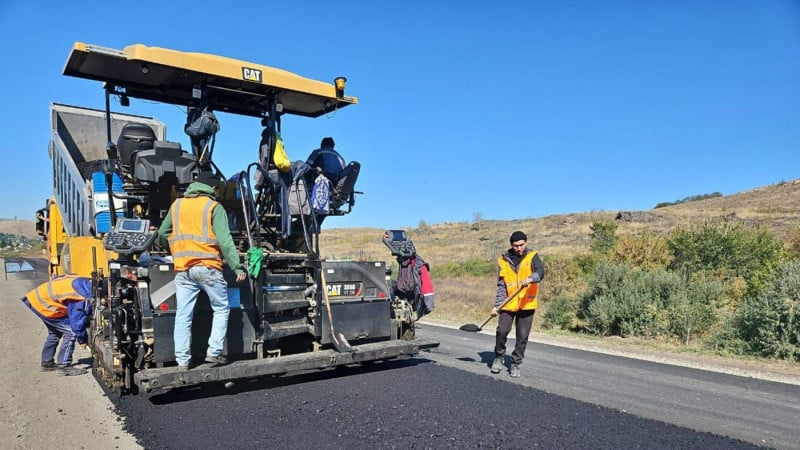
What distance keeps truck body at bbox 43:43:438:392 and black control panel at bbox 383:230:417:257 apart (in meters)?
0.25

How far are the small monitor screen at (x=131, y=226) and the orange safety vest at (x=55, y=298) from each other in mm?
2114

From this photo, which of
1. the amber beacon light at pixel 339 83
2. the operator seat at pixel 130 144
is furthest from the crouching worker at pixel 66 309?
the amber beacon light at pixel 339 83

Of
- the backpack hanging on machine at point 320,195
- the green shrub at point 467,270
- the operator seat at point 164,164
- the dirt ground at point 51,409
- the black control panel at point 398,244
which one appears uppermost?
the operator seat at point 164,164

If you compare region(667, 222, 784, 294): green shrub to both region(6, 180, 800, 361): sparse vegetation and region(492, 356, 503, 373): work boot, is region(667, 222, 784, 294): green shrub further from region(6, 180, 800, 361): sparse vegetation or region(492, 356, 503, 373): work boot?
region(492, 356, 503, 373): work boot

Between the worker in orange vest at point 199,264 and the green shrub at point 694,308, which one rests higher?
the worker in orange vest at point 199,264

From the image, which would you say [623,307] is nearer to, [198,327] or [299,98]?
[299,98]

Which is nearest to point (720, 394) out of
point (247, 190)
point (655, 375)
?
point (655, 375)

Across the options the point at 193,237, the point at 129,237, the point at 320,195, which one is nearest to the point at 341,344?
the point at 320,195

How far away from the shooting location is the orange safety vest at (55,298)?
664 cm

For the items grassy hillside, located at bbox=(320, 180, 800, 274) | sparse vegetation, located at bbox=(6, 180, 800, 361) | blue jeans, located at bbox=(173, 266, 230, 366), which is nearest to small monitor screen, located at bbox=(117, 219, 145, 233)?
blue jeans, located at bbox=(173, 266, 230, 366)

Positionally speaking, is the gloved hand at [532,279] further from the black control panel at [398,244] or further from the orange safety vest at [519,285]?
the black control panel at [398,244]

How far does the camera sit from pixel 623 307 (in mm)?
10180

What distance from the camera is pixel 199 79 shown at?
570cm

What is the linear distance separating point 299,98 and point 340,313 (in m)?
2.46
